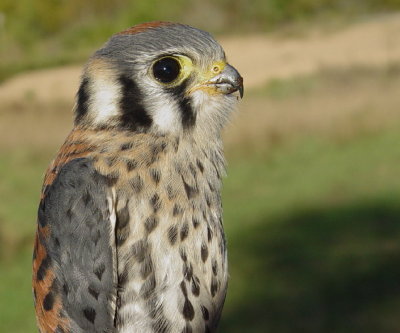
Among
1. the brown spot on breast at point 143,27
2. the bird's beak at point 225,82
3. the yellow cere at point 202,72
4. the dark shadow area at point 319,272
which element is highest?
the brown spot on breast at point 143,27

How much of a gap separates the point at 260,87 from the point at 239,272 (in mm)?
3942

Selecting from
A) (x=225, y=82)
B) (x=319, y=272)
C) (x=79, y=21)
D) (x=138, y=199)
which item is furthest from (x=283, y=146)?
(x=138, y=199)

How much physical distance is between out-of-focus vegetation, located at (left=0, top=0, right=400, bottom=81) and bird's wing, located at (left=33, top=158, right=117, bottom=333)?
632 centimetres

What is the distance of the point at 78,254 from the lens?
2.85m

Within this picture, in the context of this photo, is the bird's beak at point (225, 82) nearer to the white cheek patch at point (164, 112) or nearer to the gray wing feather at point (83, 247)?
the white cheek patch at point (164, 112)

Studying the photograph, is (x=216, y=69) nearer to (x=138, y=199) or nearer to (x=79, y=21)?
(x=138, y=199)

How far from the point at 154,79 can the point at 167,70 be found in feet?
0.17

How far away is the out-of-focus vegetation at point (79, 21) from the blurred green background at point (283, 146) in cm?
2

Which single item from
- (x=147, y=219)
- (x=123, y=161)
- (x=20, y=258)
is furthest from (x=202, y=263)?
(x=20, y=258)

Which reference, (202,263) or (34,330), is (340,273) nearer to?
(34,330)

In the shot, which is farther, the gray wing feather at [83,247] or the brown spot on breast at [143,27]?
the brown spot on breast at [143,27]

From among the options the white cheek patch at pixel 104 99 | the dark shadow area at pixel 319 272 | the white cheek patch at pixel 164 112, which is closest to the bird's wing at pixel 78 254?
the white cheek patch at pixel 104 99

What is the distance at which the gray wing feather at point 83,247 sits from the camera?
9.29ft

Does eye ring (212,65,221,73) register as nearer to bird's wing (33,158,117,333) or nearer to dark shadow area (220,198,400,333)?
bird's wing (33,158,117,333)
